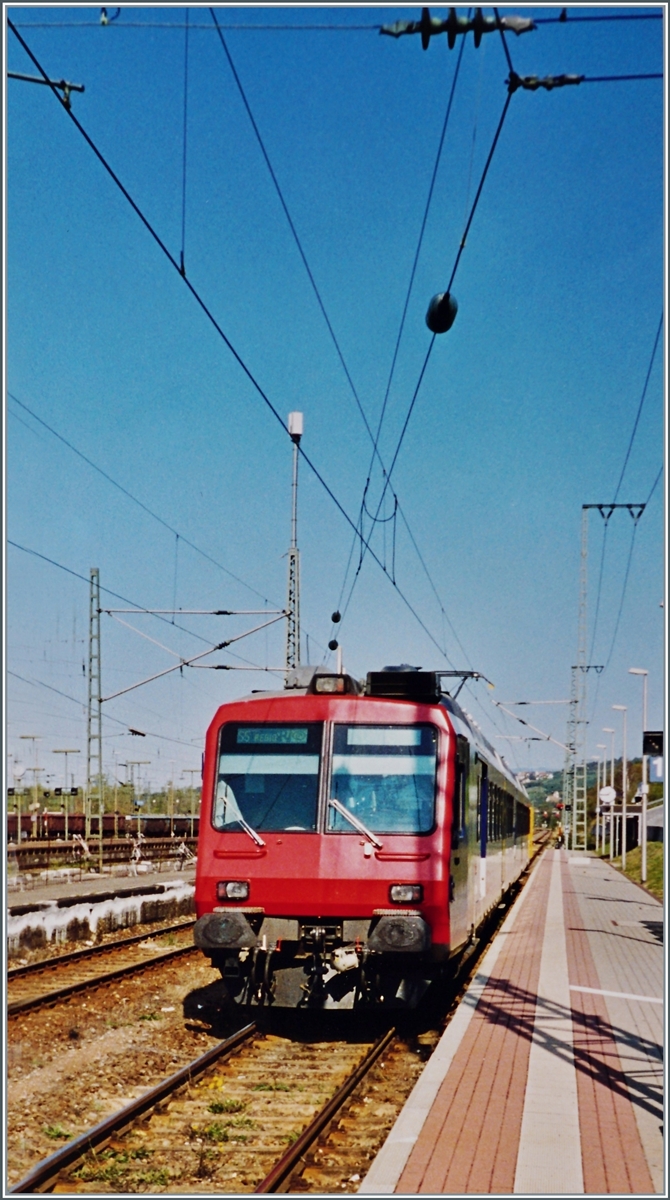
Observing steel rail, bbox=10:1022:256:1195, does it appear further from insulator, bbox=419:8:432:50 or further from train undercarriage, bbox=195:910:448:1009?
insulator, bbox=419:8:432:50

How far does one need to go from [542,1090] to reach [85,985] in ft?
20.5

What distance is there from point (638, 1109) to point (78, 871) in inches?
817

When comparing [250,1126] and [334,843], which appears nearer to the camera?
[250,1126]

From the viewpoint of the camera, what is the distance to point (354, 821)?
32.0 ft

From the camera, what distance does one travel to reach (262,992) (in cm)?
955

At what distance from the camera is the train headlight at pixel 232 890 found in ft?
32.0

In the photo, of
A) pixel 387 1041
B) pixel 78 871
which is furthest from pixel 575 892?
pixel 387 1041

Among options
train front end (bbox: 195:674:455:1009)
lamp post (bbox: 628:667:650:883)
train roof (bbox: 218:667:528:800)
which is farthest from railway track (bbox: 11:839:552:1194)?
lamp post (bbox: 628:667:650:883)

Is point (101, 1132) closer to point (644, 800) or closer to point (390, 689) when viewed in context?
point (390, 689)

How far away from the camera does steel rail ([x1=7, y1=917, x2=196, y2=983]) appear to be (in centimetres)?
1335

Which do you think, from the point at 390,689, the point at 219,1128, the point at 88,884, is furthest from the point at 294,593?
the point at 219,1128

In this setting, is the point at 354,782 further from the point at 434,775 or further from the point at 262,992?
the point at 262,992

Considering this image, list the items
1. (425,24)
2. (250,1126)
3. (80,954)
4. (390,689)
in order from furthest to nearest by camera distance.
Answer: (80,954), (390,689), (250,1126), (425,24)

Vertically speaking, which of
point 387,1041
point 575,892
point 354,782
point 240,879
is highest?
point 354,782
